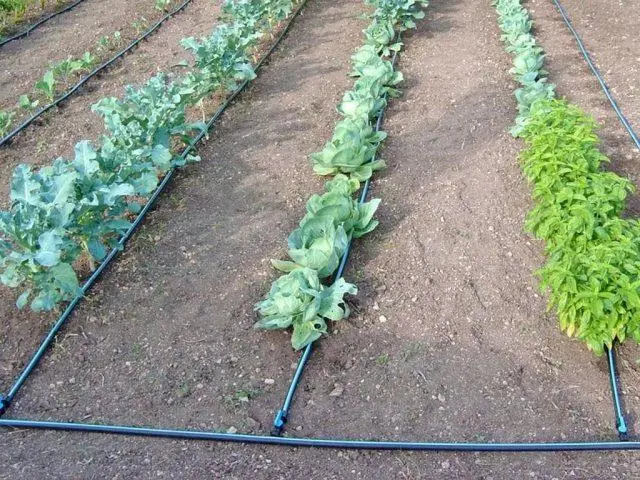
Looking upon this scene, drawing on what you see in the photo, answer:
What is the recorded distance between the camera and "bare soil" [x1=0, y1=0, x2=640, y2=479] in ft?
9.68

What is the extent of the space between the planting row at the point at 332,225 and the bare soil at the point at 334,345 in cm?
15

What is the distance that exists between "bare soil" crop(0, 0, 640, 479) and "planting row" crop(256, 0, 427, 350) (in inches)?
5.7

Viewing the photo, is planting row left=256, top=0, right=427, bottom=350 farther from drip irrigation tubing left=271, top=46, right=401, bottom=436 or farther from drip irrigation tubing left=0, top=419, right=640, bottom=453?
drip irrigation tubing left=0, top=419, right=640, bottom=453

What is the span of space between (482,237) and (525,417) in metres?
1.50

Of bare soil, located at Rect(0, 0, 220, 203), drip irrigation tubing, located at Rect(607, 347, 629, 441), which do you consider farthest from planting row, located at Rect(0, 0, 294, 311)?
drip irrigation tubing, located at Rect(607, 347, 629, 441)

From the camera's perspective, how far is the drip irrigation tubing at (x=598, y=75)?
5348 millimetres

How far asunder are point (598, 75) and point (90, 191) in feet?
17.1

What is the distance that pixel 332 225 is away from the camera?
3932 millimetres

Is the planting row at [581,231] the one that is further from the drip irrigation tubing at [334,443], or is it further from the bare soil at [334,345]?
the drip irrigation tubing at [334,443]

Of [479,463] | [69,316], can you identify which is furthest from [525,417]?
[69,316]

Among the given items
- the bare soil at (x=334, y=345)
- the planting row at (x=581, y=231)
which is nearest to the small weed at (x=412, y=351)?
the bare soil at (x=334, y=345)

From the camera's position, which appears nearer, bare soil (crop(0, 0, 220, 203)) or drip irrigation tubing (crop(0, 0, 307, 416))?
drip irrigation tubing (crop(0, 0, 307, 416))

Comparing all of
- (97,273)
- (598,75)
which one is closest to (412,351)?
(97,273)

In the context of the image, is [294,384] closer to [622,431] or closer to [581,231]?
[622,431]
